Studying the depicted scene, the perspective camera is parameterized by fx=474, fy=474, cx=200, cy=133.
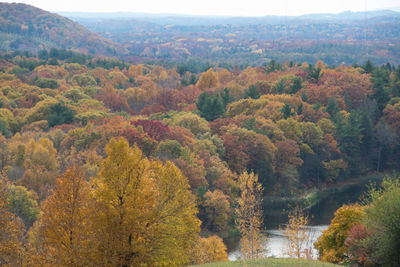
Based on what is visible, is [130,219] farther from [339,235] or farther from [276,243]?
[276,243]

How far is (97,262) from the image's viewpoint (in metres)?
23.6

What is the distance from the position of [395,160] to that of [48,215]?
77.2 meters

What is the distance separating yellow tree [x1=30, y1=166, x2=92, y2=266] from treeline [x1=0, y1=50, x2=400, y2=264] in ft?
1.08

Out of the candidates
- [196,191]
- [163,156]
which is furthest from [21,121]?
[196,191]

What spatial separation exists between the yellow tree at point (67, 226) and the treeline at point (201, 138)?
0.33 metres

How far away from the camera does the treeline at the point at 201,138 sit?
3092 centimetres

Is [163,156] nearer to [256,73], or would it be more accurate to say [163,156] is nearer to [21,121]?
[21,121]

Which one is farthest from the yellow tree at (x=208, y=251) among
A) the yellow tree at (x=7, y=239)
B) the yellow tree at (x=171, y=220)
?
the yellow tree at (x=7, y=239)

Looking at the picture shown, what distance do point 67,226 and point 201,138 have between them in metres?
46.6

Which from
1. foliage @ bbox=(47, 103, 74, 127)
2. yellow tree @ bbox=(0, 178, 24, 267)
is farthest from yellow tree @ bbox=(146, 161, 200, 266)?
foliage @ bbox=(47, 103, 74, 127)

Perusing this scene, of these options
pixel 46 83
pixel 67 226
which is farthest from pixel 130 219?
pixel 46 83

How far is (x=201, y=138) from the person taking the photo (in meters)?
69.4

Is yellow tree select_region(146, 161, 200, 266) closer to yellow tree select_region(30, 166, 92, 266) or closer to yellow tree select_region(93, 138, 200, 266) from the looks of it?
yellow tree select_region(93, 138, 200, 266)

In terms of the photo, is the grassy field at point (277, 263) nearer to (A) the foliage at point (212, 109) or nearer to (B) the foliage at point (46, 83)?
(A) the foliage at point (212, 109)
